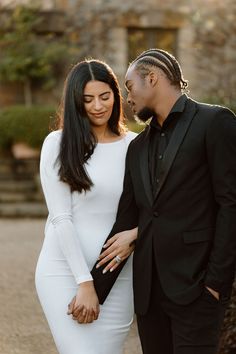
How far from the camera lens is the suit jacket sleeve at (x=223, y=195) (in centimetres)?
223

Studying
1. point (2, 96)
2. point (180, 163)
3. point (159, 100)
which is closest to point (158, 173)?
point (180, 163)

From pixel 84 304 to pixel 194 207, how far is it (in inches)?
23.6

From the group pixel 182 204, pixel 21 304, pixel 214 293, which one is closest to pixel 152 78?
pixel 182 204

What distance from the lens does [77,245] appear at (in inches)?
98.7

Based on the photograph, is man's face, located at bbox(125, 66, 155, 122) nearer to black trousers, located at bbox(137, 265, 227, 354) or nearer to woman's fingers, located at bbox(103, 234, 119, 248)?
woman's fingers, located at bbox(103, 234, 119, 248)

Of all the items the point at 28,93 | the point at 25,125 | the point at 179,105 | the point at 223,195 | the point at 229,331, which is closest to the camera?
the point at 223,195

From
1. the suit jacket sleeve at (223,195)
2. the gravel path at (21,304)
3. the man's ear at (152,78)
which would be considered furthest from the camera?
the gravel path at (21,304)

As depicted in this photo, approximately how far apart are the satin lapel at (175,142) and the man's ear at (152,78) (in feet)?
0.53

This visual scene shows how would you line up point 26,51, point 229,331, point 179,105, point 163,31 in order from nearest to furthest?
point 179,105
point 229,331
point 26,51
point 163,31

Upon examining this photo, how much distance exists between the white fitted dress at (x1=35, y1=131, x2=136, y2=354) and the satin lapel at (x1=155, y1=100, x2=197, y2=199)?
0.31 m

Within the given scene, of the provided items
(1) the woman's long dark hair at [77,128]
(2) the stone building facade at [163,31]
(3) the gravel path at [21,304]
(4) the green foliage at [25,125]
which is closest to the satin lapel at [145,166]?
(1) the woman's long dark hair at [77,128]

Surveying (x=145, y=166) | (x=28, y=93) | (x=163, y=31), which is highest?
(x=145, y=166)

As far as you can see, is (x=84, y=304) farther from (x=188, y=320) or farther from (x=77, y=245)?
(x=188, y=320)

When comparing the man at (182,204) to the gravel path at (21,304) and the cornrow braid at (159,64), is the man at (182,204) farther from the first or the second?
the gravel path at (21,304)
